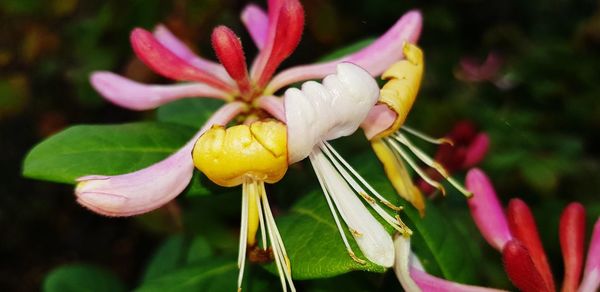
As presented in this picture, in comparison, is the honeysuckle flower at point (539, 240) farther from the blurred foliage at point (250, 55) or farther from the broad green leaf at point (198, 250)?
the broad green leaf at point (198, 250)

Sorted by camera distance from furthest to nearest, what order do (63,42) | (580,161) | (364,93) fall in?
(63,42) < (580,161) < (364,93)

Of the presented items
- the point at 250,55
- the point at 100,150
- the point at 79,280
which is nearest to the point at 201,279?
the point at 100,150

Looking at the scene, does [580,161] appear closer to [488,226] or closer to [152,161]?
[488,226]

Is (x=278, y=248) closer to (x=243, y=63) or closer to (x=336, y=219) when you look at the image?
(x=336, y=219)

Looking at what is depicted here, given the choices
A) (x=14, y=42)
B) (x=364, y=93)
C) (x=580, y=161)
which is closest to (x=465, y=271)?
(x=364, y=93)

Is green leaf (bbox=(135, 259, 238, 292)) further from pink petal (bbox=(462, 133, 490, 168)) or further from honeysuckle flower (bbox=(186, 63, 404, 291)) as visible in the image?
pink petal (bbox=(462, 133, 490, 168))

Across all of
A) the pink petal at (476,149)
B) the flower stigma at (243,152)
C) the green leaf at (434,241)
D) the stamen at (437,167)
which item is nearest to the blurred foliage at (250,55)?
the pink petal at (476,149)
